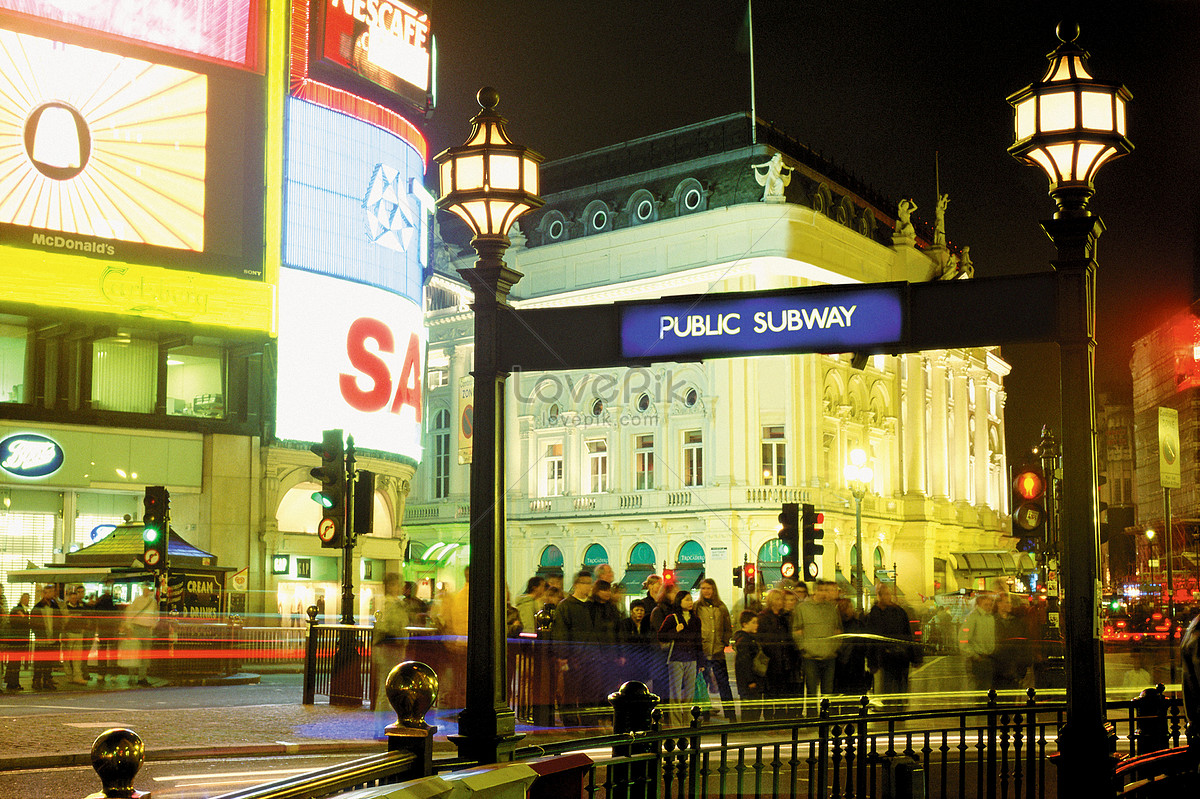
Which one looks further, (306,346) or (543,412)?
(543,412)

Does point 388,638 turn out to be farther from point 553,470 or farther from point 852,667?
point 553,470

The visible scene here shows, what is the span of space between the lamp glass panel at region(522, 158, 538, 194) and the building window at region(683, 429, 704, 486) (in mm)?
48468

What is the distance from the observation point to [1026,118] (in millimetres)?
7812

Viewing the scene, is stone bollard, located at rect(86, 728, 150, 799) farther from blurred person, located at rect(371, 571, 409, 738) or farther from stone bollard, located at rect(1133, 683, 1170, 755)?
blurred person, located at rect(371, 571, 409, 738)

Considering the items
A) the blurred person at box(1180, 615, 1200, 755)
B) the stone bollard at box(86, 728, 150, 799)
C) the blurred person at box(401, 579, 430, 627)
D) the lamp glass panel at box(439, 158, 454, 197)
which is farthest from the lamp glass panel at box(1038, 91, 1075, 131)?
the blurred person at box(401, 579, 430, 627)

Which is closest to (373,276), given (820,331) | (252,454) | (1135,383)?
(252,454)

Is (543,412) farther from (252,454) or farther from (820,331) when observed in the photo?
(820,331)

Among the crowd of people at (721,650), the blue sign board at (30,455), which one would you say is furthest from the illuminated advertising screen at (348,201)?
the crowd of people at (721,650)

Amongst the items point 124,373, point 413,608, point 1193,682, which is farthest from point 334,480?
point 124,373

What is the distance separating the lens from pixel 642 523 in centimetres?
5738

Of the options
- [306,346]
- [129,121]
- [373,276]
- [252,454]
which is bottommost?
[252,454]

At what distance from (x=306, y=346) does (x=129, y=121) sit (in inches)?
362

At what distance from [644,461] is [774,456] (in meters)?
6.94

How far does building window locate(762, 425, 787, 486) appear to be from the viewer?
180 feet
